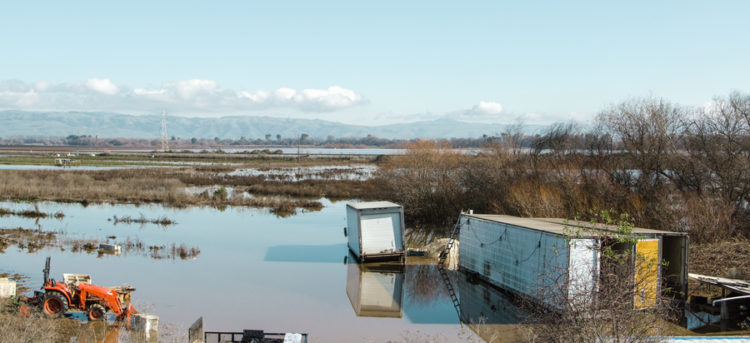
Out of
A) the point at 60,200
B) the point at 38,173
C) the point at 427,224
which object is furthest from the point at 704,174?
the point at 38,173

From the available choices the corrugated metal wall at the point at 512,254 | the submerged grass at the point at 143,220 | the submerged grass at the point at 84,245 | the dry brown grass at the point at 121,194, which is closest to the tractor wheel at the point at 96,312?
the submerged grass at the point at 84,245

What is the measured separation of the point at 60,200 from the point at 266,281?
33303 millimetres

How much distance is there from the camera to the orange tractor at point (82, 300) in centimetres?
1520

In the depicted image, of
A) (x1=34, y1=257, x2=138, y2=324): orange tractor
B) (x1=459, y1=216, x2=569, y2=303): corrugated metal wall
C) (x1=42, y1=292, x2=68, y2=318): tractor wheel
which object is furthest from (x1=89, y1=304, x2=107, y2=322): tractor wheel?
(x1=459, y1=216, x2=569, y2=303): corrugated metal wall

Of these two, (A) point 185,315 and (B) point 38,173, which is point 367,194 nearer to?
(A) point 185,315

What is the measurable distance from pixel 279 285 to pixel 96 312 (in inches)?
280

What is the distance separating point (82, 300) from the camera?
50.8ft

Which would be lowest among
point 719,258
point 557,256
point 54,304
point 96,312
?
point 96,312

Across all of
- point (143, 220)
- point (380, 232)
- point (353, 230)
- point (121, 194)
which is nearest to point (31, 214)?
point (143, 220)

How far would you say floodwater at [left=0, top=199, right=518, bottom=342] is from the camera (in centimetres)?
1658

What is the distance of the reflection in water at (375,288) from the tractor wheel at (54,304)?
810cm

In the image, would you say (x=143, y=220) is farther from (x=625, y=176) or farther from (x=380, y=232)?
(x=625, y=176)

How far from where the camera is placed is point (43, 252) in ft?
84.0

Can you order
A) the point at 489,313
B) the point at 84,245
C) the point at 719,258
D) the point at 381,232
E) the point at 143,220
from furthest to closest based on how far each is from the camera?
the point at 143,220 → the point at 84,245 → the point at 381,232 → the point at 719,258 → the point at 489,313
